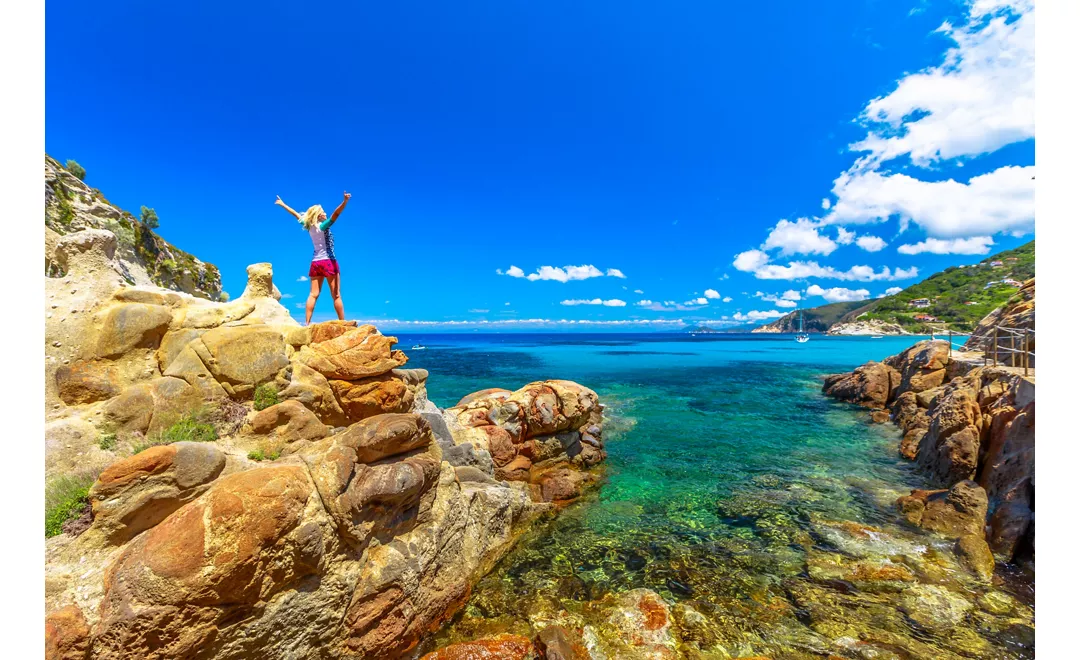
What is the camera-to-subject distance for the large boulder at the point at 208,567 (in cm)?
516

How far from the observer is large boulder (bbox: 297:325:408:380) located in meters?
9.02

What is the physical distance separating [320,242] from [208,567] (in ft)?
25.1

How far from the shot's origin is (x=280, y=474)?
21.5ft

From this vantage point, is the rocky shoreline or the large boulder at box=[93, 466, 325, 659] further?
the rocky shoreline

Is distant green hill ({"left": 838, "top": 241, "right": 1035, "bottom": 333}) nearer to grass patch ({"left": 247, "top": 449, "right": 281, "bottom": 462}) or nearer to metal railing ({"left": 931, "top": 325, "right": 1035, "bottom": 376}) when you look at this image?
metal railing ({"left": 931, "top": 325, "right": 1035, "bottom": 376})

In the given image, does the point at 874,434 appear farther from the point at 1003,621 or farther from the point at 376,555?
the point at 376,555

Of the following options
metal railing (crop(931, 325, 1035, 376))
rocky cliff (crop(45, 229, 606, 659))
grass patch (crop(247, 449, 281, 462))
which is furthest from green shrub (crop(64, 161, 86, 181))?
metal railing (crop(931, 325, 1035, 376))

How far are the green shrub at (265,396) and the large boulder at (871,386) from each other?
39.5 meters

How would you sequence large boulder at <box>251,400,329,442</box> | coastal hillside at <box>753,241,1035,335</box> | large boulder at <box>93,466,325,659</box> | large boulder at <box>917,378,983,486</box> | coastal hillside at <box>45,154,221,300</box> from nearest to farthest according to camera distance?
large boulder at <box>93,466,325,659</box>, large boulder at <box>251,400,329,442</box>, large boulder at <box>917,378,983,486</box>, coastal hillside at <box>45,154,221,300</box>, coastal hillside at <box>753,241,1035,335</box>

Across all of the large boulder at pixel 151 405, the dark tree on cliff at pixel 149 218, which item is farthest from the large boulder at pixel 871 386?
the dark tree on cliff at pixel 149 218

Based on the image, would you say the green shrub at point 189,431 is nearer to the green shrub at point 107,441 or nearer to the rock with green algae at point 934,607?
the green shrub at point 107,441

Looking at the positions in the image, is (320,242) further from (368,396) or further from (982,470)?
(982,470)

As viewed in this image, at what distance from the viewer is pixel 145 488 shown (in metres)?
5.82

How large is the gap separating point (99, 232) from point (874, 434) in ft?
112
